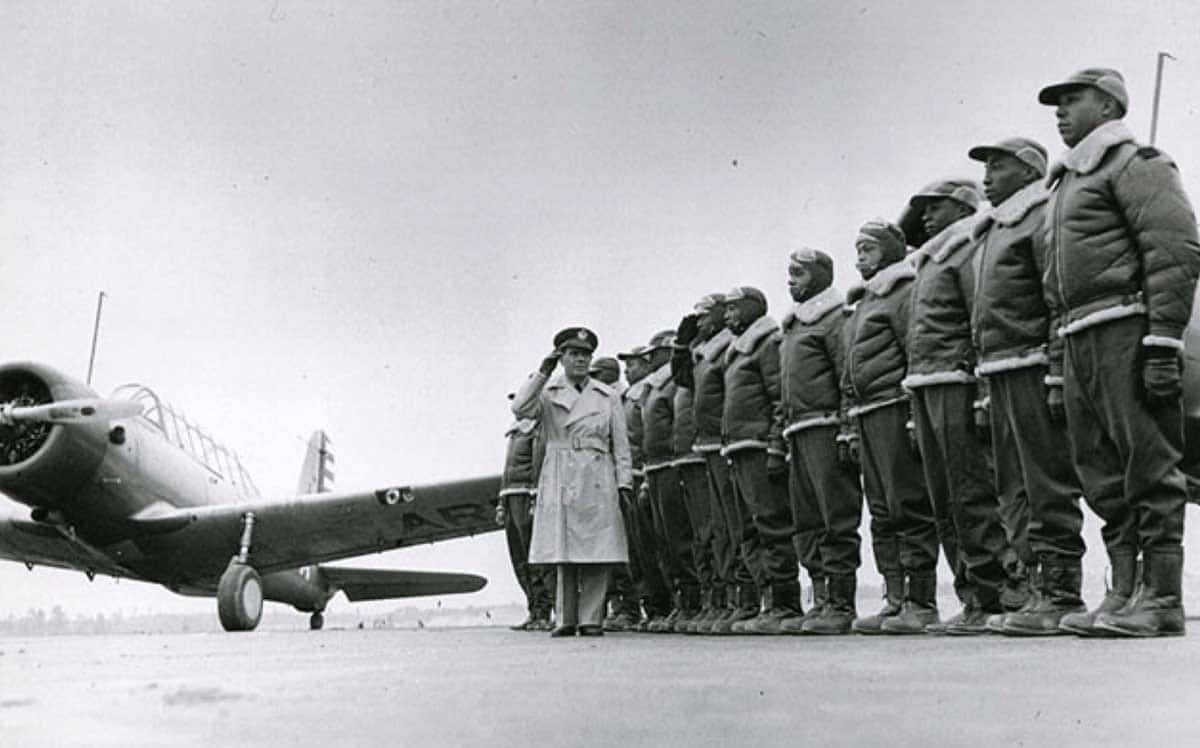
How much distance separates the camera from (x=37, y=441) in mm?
13297

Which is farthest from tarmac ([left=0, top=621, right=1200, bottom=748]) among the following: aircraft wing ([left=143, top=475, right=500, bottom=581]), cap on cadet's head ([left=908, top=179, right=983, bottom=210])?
aircraft wing ([left=143, top=475, right=500, bottom=581])

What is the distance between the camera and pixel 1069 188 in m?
4.83

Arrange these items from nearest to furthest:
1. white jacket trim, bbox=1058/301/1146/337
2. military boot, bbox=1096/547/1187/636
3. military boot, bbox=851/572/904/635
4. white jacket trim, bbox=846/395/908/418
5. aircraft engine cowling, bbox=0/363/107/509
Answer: military boot, bbox=1096/547/1187/636
white jacket trim, bbox=1058/301/1146/337
military boot, bbox=851/572/904/635
white jacket trim, bbox=846/395/908/418
aircraft engine cowling, bbox=0/363/107/509

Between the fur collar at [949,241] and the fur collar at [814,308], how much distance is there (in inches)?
41.6

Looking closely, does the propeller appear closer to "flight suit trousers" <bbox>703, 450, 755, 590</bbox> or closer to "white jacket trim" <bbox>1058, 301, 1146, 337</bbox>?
"flight suit trousers" <bbox>703, 450, 755, 590</bbox>

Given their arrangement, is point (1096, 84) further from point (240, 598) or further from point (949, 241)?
point (240, 598)

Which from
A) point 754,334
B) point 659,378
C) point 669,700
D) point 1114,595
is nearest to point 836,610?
point 754,334

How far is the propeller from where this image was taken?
12930 mm

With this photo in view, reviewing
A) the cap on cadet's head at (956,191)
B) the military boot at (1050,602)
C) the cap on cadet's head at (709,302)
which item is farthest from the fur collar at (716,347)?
the military boot at (1050,602)

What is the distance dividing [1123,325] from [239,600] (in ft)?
36.2

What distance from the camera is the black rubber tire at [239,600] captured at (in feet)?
43.7

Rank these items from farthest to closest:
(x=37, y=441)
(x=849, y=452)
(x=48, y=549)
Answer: (x=48, y=549) < (x=37, y=441) < (x=849, y=452)

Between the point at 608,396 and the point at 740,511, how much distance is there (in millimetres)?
1137

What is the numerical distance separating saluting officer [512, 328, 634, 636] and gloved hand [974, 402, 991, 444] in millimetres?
2616
